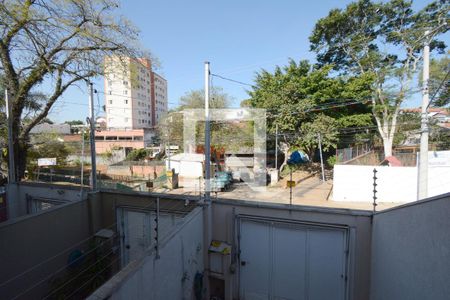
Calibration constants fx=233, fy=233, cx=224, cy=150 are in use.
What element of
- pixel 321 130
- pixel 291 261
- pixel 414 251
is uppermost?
pixel 321 130

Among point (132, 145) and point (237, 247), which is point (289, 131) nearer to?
point (237, 247)

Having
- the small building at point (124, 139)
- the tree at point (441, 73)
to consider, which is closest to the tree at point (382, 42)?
the tree at point (441, 73)

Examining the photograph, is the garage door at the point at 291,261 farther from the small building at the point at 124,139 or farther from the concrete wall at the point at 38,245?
the small building at the point at 124,139

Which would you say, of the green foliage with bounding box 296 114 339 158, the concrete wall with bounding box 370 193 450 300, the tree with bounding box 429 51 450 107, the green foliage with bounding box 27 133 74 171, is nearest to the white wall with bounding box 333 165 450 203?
the green foliage with bounding box 296 114 339 158

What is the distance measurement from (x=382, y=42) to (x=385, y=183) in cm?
1036

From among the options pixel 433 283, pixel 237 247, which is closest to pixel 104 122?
pixel 237 247

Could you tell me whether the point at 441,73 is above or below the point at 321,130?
above

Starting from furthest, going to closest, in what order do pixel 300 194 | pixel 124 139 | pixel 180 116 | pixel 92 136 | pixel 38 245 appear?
pixel 124 139
pixel 180 116
pixel 300 194
pixel 92 136
pixel 38 245

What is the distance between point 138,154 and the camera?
27.0m

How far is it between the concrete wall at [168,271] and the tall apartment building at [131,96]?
25.5ft

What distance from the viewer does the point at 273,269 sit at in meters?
5.09

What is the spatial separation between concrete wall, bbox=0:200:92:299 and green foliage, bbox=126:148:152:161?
21375 mm

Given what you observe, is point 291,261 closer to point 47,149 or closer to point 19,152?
point 19,152

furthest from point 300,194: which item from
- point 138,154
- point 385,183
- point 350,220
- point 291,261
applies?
point 138,154
